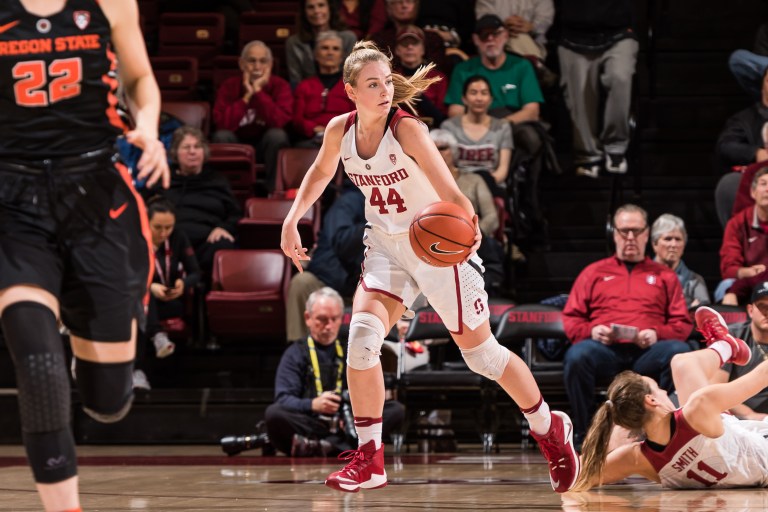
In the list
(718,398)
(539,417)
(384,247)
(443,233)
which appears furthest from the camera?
(718,398)

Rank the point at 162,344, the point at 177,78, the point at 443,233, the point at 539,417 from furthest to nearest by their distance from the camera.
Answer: the point at 177,78 → the point at 162,344 → the point at 539,417 → the point at 443,233

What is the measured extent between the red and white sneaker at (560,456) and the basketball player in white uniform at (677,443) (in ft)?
0.79

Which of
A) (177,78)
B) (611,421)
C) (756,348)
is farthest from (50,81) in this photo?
(177,78)

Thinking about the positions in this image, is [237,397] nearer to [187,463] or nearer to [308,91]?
[187,463]

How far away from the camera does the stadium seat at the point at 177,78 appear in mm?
11344

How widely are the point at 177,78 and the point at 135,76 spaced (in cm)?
783

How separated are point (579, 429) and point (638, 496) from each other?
2127 millimetres

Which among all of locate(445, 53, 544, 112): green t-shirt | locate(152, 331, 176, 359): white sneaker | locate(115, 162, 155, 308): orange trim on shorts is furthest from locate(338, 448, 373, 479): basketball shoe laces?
locate(445, 53, 544, 112): green t-shirt

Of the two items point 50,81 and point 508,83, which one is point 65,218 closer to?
point 50,81

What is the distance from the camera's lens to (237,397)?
336 inches

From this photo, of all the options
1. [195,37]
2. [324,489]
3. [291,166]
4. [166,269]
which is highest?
[195,37]

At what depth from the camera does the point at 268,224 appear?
9.30 meters

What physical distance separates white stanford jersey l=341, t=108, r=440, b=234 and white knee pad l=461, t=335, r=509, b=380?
572 millimetres

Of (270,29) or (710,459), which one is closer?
(710,459)
